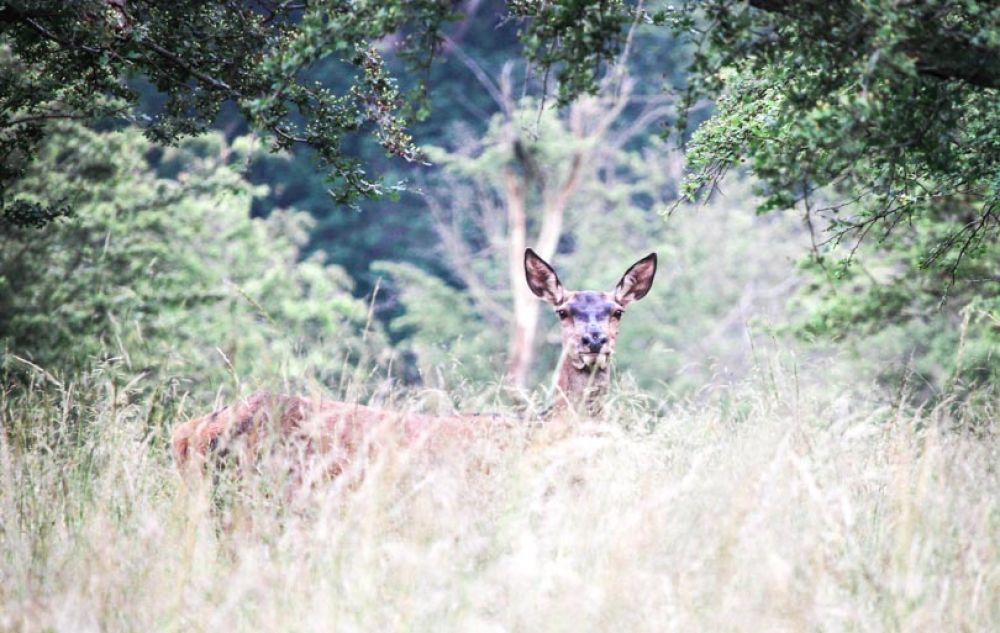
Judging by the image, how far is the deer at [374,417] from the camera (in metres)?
5.27

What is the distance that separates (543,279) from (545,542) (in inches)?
157

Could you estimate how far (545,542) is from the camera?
479cm

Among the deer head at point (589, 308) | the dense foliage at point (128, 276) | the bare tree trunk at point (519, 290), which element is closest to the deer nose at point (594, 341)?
the deer head at point (589, 308)

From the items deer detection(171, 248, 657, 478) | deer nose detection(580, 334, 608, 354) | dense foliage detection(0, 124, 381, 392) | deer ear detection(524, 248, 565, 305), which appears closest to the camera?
deer detection(171, 248, 657, 478)

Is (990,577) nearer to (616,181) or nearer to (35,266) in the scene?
(35,266)

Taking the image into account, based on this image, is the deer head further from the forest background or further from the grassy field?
the grassy field

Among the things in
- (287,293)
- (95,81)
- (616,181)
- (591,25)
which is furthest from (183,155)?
(591,25)

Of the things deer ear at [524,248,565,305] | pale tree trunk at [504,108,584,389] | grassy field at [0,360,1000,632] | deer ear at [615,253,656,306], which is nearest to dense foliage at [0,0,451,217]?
deer ear at [524,248,565,305]

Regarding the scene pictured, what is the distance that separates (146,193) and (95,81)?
33.2 feet

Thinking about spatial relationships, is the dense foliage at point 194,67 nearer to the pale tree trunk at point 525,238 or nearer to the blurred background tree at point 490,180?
the blurred background tree at point 490,180

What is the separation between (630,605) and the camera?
429cm

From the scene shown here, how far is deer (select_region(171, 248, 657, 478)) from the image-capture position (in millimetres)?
5270

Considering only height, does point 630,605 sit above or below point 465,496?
below

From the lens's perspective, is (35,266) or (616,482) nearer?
(616,482)
